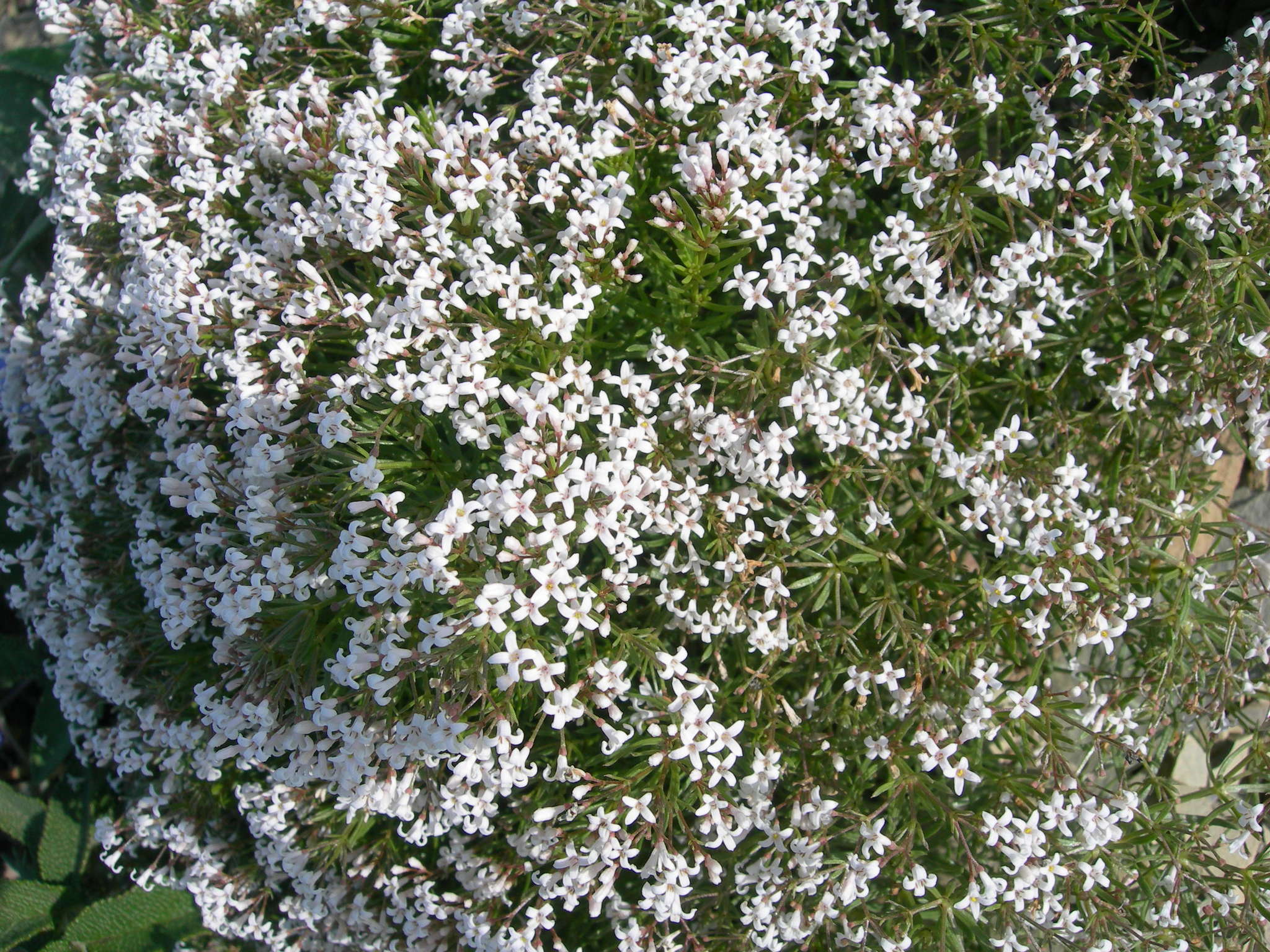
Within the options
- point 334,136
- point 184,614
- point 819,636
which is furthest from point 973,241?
point 184,614

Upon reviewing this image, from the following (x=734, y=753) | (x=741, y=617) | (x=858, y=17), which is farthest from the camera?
(x=858, y=17)

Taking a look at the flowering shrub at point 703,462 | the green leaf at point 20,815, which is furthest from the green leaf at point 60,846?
the flowering shrub at point 703,462

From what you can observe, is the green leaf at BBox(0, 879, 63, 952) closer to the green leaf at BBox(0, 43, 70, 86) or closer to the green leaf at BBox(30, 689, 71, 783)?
the green leaf at BBox(30, 689, 71, 783)

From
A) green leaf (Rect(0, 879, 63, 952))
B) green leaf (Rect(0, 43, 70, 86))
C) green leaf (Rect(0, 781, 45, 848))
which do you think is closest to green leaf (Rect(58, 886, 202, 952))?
green leaf (Rect(0, 879, 63, 952))

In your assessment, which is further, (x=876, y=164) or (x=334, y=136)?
(x=334, y=136)

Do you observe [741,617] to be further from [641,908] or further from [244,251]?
[244,251]

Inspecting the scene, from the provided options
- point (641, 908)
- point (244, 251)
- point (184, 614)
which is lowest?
point (641, 908)
